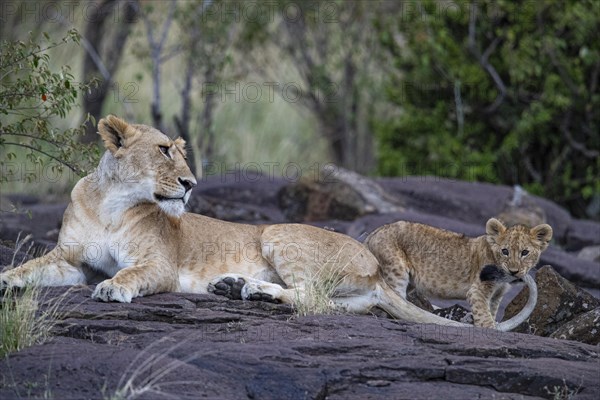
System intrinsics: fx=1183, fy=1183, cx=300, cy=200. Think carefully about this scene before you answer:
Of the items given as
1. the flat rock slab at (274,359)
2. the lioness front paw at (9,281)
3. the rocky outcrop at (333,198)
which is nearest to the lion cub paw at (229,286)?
the flat rock slab at (274,359)

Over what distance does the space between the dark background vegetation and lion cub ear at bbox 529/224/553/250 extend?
835 centimetres

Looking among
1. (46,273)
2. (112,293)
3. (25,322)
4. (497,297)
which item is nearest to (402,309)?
(497,297)

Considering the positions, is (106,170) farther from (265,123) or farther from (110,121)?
(265,123)

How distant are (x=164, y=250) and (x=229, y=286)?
1.79 ft

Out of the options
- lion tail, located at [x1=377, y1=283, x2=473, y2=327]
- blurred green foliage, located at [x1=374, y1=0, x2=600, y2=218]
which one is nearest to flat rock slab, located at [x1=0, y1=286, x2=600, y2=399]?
lion tail, located at [x1=377, y1=283, x2=473, y2=327]

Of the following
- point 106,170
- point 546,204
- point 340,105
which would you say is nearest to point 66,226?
point 106,170

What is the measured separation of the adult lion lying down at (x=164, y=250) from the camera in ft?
27.9

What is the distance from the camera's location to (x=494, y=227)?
9.43 m

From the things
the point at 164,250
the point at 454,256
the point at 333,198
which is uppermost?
the point at 164,250

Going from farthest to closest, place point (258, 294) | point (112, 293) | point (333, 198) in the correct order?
point (333, 198), point (258, 294), point (112, 293)

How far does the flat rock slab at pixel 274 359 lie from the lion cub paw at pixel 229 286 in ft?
1.86

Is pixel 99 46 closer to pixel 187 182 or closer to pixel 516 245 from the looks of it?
pixel 187 182

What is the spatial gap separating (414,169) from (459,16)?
259 centimetres

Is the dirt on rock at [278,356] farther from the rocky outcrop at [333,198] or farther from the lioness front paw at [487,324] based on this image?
the rocky outcrop at [333,198]
